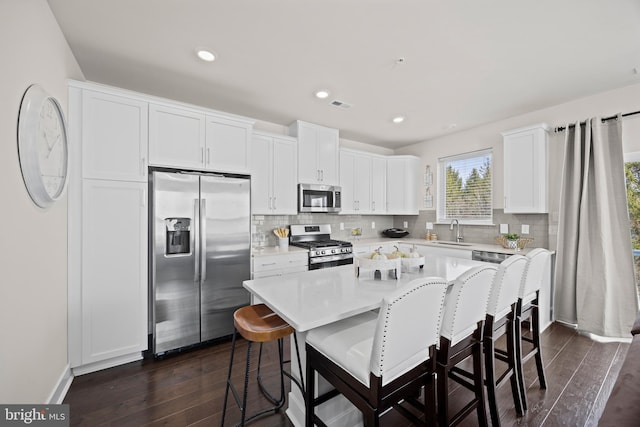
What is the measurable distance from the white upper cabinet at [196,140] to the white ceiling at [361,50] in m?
0.35

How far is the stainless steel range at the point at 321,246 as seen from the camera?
11.2ft

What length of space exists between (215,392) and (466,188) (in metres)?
4.26

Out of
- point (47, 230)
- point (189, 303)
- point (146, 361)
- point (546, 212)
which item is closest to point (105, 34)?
point (47, 230)

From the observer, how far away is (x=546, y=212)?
324 centimetres

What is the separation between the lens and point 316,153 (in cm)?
385

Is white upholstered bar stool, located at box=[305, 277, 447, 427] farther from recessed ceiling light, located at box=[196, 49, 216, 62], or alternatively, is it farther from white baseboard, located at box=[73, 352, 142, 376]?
recessed ceiling light, located at box=[196, 49, 216, 62]

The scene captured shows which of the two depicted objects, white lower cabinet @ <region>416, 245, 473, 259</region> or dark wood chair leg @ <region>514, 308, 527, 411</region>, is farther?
white lower cabinet @ <region>416, 245, 473, 259</region>

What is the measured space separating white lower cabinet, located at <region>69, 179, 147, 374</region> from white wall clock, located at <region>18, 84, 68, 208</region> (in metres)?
0.38

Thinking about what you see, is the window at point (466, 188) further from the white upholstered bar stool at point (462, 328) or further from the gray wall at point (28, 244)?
the gray wall at point (28, 244)

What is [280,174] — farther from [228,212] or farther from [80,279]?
[80,279]

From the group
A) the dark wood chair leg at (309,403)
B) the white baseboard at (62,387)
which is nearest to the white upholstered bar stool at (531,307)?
the dark wood chair leg at (309,403)

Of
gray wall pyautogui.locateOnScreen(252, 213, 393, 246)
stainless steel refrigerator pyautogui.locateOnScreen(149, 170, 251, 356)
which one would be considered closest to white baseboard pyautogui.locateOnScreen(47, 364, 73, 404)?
stainless steel refrigerator pyautogui.locateOnScreen(149, 170, 251, 356)

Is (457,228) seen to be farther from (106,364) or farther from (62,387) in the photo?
(62,387)

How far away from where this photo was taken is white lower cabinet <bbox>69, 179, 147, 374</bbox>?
2180mm
